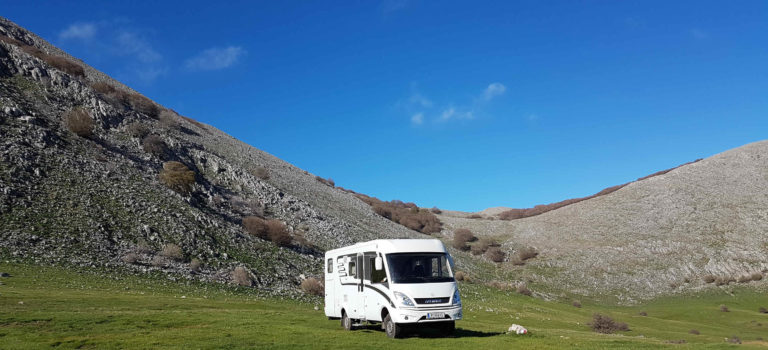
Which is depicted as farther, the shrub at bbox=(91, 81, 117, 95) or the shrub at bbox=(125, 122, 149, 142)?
the shrub at bbox=(91, 81, 117, 95)

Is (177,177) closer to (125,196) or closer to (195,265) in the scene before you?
(125,196)

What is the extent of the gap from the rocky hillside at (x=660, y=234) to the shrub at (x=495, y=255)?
6.57 ft

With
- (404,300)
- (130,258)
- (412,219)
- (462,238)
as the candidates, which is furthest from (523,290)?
(404,300)

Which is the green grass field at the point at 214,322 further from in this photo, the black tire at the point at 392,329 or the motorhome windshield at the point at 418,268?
the motorhome windshield at the point at 418,268

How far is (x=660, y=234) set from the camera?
77.6 m

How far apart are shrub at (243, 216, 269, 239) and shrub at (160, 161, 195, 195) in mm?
7491

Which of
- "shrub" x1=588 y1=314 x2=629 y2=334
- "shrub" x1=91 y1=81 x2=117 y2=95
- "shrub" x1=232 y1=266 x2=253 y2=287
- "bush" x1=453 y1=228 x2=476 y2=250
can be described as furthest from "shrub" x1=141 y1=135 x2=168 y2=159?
"bush" x1=453 y1=228 x2=476 y2=250

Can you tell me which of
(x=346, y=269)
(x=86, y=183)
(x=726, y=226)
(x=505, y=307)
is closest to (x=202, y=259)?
(x=86, y=183)

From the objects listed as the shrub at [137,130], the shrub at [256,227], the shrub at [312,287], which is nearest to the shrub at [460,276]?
the shrub at [312,287]

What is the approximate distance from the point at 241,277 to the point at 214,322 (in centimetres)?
1741

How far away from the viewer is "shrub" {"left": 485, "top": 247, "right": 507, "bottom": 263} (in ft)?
263

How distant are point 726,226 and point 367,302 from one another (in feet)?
255

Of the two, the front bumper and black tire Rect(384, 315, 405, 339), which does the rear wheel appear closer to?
black tire Rect(384, 315, 405, 339)

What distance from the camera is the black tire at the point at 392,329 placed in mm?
19391
